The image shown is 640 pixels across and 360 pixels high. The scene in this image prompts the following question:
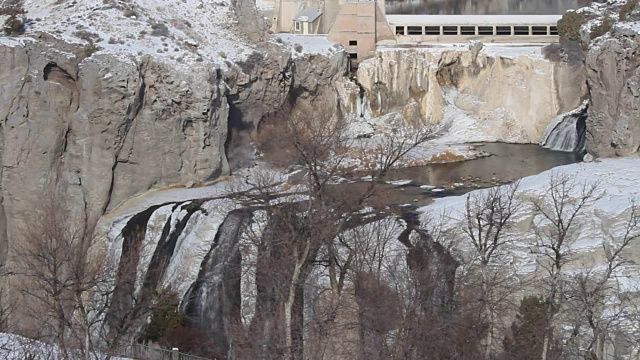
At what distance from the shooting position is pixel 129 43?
150ft

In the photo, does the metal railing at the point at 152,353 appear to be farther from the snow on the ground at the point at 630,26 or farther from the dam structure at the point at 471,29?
the dam structure at the point at 471,29

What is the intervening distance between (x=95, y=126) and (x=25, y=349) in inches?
913

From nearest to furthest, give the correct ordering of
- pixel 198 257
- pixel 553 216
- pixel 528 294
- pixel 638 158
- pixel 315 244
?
pixel 315 244
pixel 528 294
pixel 553 216
pixel 198 257
pixel 638 158

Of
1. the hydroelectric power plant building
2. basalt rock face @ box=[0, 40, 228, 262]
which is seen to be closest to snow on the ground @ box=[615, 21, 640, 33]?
the hydroelectric power plant building

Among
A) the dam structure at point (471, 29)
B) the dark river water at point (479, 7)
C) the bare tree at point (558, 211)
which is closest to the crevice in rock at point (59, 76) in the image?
the bare tree at point (558, 211)

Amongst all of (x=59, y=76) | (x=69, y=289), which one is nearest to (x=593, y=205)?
(x=69, y=289)

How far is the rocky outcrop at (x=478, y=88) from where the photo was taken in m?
54.6

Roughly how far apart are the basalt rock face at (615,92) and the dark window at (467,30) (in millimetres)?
13815

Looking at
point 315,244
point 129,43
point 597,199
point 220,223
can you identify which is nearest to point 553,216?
point 597,199

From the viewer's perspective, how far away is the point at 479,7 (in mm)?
75562

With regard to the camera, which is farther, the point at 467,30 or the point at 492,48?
the point at 467,30

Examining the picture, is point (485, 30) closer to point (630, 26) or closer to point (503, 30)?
point (503, 30)

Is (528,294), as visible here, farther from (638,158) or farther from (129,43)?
(129,43)

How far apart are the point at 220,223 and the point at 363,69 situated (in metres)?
19.5
